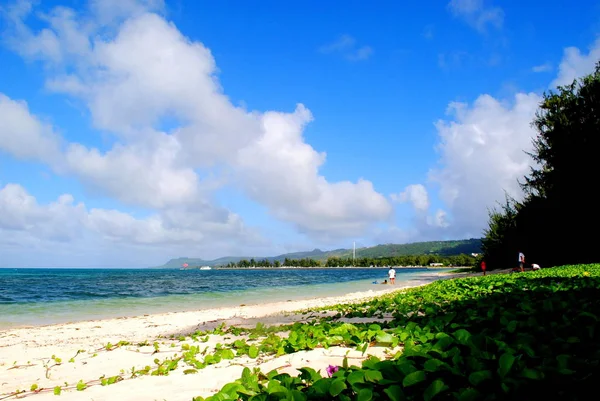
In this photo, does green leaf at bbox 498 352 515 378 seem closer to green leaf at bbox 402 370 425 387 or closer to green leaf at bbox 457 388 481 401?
green leaf at bbox 457 388 481 401

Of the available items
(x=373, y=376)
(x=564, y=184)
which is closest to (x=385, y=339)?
(x=373, y=376)

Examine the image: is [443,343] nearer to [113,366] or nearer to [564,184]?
[113,366]

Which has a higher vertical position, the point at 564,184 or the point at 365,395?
the point at 564,184

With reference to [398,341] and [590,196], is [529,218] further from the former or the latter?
[398,341]

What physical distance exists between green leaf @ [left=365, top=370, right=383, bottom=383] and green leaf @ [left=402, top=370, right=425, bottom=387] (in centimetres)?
22

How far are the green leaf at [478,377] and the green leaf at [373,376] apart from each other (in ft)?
1.92

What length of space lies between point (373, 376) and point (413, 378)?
11.4 inches

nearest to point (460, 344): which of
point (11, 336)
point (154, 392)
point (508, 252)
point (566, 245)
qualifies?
point (154, 392)

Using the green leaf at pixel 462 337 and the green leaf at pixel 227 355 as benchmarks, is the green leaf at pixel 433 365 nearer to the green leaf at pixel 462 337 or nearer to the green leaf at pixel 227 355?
the green leaf at pixel 462 337

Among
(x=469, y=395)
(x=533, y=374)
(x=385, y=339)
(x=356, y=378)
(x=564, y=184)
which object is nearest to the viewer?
(x=469, y=395)

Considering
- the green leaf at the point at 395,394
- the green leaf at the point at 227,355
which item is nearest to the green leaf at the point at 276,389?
the green leaf at the point at 395,394

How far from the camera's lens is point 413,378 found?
244cm

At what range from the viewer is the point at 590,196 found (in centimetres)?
3172

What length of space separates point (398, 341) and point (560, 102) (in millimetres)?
42997
